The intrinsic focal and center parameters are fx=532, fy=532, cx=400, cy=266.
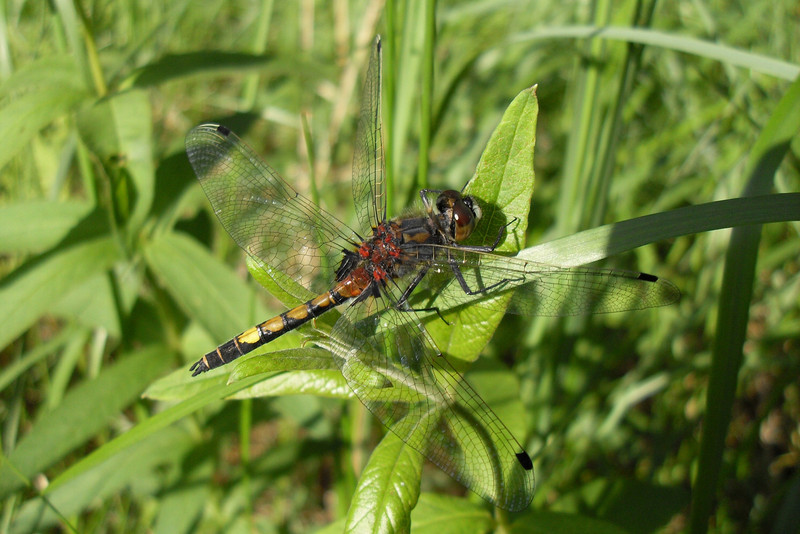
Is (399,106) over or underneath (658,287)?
over

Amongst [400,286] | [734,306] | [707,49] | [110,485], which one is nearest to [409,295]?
[400,286]

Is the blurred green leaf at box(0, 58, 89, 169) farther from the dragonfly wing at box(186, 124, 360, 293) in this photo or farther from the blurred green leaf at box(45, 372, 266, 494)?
the blurred green leaf at box(45, 372, 266, 494)

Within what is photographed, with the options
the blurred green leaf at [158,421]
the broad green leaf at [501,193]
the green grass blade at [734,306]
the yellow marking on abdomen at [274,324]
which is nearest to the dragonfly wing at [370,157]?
the yellow marking on abdomen at [274,324]

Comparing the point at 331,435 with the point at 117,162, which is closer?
the point at 117,162

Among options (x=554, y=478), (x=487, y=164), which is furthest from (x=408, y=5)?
(x=554, y=478)

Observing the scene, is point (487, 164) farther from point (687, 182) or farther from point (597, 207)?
point (687, 182)

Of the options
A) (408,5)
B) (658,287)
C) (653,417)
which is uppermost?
(408,5)

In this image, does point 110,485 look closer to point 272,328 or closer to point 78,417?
point 78,417

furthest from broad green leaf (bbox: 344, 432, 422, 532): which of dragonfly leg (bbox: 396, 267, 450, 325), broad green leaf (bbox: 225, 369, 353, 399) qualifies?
dragonfly leg (bbox: 396, 267, 450, 325)
